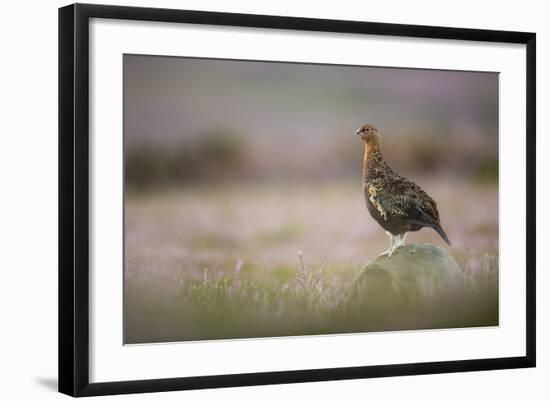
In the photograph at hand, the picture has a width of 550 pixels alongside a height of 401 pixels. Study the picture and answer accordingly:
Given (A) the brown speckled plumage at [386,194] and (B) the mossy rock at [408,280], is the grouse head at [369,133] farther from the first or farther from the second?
(B) the mossy rock at [408,280]

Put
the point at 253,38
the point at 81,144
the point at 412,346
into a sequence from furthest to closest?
the point at 412,346
the point at 253,38
the point at 81,144

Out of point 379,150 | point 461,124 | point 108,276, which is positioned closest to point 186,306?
point 108,276

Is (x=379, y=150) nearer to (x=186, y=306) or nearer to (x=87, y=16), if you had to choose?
(x=186, y=306)

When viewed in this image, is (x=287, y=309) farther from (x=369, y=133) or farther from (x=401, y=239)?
(x=369, y=133)

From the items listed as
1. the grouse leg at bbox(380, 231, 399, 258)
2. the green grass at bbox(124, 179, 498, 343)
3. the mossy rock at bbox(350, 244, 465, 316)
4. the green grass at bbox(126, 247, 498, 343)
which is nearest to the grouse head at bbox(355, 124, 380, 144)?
the green grass at bbox(124, 179, 498, 343)

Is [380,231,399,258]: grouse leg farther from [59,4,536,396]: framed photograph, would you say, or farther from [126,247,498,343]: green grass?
[126,247,498,343]: green grass

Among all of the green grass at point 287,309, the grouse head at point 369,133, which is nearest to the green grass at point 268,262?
the green grass at point 287,309
